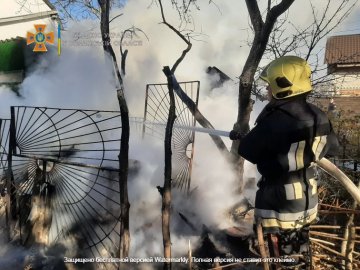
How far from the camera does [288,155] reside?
7.74 feet

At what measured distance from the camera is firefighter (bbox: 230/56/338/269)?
2.31m

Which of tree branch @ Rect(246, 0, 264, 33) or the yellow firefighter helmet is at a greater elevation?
tree branch @ Rect(246, 0, 264, 33)

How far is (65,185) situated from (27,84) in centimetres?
404

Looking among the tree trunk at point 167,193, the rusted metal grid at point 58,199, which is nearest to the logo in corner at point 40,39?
the rusted metal grid at point 58,199

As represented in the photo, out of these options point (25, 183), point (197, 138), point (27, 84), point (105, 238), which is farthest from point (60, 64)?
point (105, 238)

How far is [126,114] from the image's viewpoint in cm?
301

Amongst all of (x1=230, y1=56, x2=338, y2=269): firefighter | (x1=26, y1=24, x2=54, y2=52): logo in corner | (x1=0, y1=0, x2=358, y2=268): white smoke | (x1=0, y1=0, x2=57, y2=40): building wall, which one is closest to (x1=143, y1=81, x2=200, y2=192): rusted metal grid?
(x1=0, y1=0, x2=358, y2=268): white smoke

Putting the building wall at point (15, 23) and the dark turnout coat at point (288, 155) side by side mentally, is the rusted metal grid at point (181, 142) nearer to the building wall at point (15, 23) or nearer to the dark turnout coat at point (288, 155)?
the dark turnout coat at point (288, 155)

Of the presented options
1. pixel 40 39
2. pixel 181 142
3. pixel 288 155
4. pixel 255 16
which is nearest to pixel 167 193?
pixel 288 155

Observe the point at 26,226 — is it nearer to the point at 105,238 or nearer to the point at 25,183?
the point at 25,183

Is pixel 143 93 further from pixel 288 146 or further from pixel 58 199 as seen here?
pixel 288 146

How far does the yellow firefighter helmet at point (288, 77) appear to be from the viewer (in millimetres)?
2344

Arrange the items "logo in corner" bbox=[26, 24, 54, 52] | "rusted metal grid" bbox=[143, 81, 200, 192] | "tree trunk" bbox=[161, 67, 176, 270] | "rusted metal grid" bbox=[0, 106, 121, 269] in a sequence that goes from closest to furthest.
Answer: "tree trunk" bbox=[161, 67, 176, 270], "rusted metal grid" bbox=[0, 106, 121, 269], "rusted metal grid" bbox=[143, 81, 200, 192], "logo in corner" bbox=[26, 24, 54, 52]

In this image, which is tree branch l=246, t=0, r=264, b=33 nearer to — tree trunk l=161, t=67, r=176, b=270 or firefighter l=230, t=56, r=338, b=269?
tree trunk l=161, t=67, r=176, b=270
